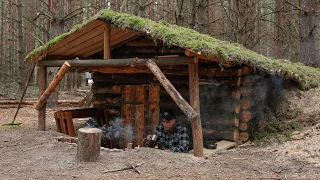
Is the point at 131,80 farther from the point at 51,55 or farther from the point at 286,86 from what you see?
the point at 286,86

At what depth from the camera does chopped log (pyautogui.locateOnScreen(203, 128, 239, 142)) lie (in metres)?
8.82

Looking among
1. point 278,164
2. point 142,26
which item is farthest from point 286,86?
point 142,26

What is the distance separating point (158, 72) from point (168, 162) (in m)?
1.98

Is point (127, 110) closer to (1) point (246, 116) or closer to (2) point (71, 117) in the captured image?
(2) point (71, 117)

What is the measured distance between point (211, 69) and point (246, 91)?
3.43 ft

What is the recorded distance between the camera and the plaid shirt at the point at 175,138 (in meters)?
7.56

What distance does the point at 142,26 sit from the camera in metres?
7.41

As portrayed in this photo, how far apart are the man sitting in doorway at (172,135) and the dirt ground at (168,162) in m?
0.63

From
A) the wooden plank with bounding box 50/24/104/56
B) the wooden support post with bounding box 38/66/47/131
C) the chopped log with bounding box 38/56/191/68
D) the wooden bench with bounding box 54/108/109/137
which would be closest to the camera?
the chopped log with bounding box 38/56/191/68

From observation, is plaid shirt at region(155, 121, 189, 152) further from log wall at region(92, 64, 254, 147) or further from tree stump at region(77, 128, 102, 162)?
tree stump at region(77, 128, 102, 162)

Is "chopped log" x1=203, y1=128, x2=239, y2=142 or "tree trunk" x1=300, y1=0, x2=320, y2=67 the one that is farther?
"tree trunk" x1=300, y1=0, x2=320, y2=67

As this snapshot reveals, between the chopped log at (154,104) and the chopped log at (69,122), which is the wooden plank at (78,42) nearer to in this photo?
the chopped log at (69,122)

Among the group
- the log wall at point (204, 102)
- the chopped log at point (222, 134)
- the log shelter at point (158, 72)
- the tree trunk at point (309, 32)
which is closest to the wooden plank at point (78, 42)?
the log shelter at point (158, 72)

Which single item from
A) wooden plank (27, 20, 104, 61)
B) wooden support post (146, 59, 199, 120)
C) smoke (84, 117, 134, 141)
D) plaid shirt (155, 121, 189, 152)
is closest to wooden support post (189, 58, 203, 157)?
wooden support post (146, 59, 199, 120)
